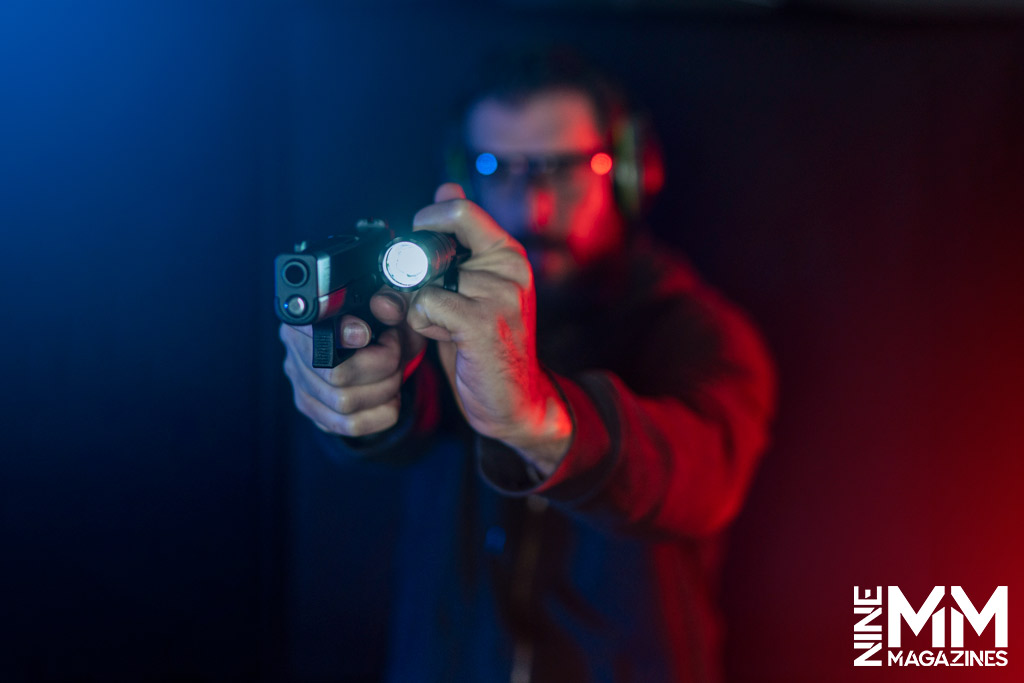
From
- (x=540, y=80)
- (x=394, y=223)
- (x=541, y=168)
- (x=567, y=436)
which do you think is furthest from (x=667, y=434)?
(x=394, y=223)

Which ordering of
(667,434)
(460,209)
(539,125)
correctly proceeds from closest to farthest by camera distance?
(460,209)
(667,434)
(539,125)

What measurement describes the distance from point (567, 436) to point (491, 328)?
225 millimetres

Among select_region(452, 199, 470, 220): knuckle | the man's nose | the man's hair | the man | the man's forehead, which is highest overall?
the man's hair

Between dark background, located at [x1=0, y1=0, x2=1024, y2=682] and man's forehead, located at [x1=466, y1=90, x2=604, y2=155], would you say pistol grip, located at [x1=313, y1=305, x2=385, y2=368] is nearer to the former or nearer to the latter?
man's forehead, located at [x1=466, y1=90, x2=604, y2=155]

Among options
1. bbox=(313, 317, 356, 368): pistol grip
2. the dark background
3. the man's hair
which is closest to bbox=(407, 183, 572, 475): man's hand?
bbox=(313, 317, 356, 368): pistol grip

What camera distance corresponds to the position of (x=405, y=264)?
77 cm

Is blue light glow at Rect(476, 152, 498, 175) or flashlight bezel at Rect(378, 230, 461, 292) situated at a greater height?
blue light glow at Rect(476, 152, 498, 175)

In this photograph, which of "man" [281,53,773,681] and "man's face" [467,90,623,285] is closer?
"man" [281,53,773,681]

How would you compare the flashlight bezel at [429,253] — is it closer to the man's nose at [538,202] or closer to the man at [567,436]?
the man at [567,436]

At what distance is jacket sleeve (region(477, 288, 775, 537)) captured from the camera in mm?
987

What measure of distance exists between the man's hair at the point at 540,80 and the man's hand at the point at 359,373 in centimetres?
66

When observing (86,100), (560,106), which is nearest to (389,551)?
(560,106)

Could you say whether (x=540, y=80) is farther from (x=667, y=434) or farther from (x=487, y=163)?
(x=667, y=434)

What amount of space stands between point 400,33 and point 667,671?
6.00 feet
